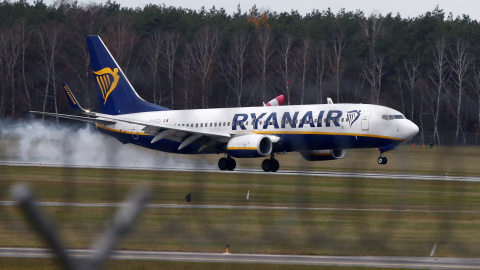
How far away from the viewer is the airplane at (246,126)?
44781 mm

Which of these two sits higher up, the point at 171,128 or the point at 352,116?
the point at 352,116

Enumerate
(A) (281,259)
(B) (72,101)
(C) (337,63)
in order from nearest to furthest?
(A) (281,259), (C) (337,63), (B) (72,101)

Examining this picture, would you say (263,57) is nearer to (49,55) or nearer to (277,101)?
(277,101)

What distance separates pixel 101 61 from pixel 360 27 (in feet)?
61.5

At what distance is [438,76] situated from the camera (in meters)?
45.6

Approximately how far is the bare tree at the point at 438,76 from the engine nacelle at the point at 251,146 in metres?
10.1

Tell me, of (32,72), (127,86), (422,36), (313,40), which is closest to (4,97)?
(32,72)

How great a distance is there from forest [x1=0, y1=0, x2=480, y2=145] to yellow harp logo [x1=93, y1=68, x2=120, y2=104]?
2.55 ft

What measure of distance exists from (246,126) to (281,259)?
31190 mm

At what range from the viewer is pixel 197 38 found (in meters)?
42.2

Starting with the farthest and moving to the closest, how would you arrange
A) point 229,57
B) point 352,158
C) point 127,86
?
point 127,86 → point 229,57 → point 352,158

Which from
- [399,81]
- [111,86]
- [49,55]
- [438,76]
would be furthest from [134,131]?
[438,76]

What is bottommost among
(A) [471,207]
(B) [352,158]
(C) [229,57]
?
(A) [471,207]

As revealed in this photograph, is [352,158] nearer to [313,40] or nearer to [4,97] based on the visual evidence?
[4,97]
